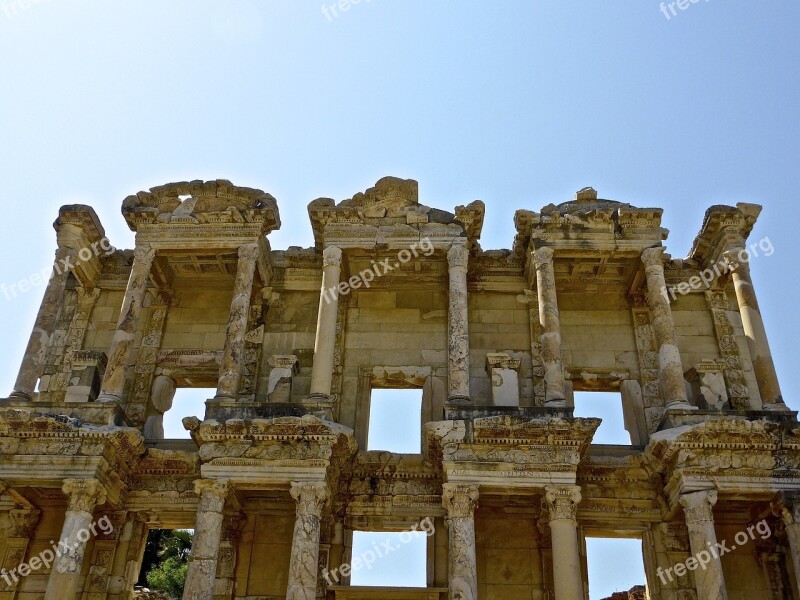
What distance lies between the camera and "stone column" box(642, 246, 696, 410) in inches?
558

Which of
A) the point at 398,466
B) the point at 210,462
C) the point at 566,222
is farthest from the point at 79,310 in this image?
the point at 566,222

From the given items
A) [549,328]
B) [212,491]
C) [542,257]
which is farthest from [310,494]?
[542,257]

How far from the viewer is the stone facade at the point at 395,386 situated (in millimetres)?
13047

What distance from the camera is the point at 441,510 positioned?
47.4 feet

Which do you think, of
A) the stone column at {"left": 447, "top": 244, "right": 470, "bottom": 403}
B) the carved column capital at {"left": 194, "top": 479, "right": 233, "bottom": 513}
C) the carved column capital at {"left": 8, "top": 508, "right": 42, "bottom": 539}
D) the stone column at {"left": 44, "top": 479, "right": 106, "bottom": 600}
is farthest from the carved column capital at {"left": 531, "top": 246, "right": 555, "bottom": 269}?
the carved column capital at {"left": 8, "top": 508, "right": 42, "bottom": 539}

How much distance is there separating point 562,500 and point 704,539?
2342 mm

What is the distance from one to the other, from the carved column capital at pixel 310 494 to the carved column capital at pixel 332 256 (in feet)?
15.7

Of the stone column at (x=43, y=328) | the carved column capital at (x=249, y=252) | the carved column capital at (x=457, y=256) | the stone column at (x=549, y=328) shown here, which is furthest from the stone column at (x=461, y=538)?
the stone column at (x=43, y=328)

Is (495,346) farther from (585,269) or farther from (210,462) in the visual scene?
(210,462)

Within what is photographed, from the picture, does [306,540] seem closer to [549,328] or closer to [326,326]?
[326,326]

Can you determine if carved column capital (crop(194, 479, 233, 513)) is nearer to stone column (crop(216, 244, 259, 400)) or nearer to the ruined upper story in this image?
stone column (crop(216, 244, 259, 400))

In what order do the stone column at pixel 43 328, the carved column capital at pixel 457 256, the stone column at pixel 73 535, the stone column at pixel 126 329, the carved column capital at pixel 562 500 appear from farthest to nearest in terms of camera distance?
the carved column capital at pixel 457 256
the stone column at pixel 43 328
the stone column at pixel 126 329
the carved column capital at pixel 562 500
the stone column at pixel 73 535

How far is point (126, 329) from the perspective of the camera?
595 inches

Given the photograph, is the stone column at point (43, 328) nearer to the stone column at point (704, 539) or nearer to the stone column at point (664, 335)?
the stone column at point (664, 335)
